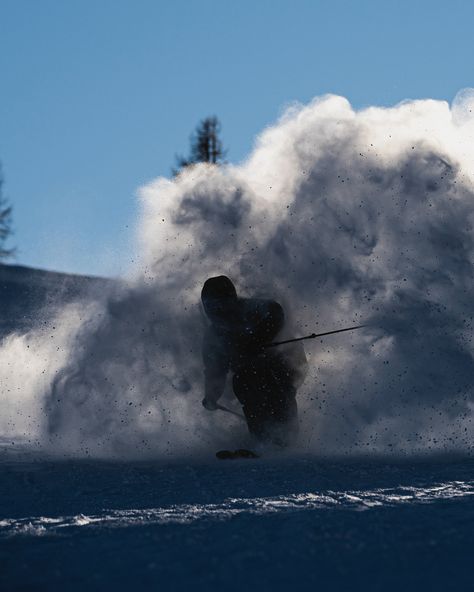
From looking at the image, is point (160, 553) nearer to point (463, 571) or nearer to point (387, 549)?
point (387, 549)

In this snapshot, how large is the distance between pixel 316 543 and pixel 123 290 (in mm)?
6142

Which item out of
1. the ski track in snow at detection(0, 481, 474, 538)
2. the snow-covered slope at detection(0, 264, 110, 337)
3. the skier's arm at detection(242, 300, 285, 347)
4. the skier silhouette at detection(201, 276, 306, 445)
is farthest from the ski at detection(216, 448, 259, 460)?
the snow-covered slope at detection(0, 264, 110, 337)

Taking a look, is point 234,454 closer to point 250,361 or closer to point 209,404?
point 209,404

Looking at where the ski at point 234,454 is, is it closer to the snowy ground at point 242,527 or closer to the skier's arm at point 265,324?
the snowy ground at point 242,527

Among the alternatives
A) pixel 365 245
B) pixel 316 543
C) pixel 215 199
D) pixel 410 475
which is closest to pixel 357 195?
pixel 365 245

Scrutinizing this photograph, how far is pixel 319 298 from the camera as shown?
9844 mm

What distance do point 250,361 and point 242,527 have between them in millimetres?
4070

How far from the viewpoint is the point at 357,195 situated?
34.7 feet

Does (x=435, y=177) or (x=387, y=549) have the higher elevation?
(x=435, y=177)

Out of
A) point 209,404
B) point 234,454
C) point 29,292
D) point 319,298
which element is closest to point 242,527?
point 234,454

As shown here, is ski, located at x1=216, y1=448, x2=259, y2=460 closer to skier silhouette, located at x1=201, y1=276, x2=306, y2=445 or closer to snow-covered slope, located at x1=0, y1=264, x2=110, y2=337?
skier silhouette, located at x1=201, y1=276, x2=306, y2=445

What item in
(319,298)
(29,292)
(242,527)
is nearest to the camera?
(242,527)

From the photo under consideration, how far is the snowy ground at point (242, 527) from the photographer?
398cm

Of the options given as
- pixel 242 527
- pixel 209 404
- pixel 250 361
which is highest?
pixel 250 361
